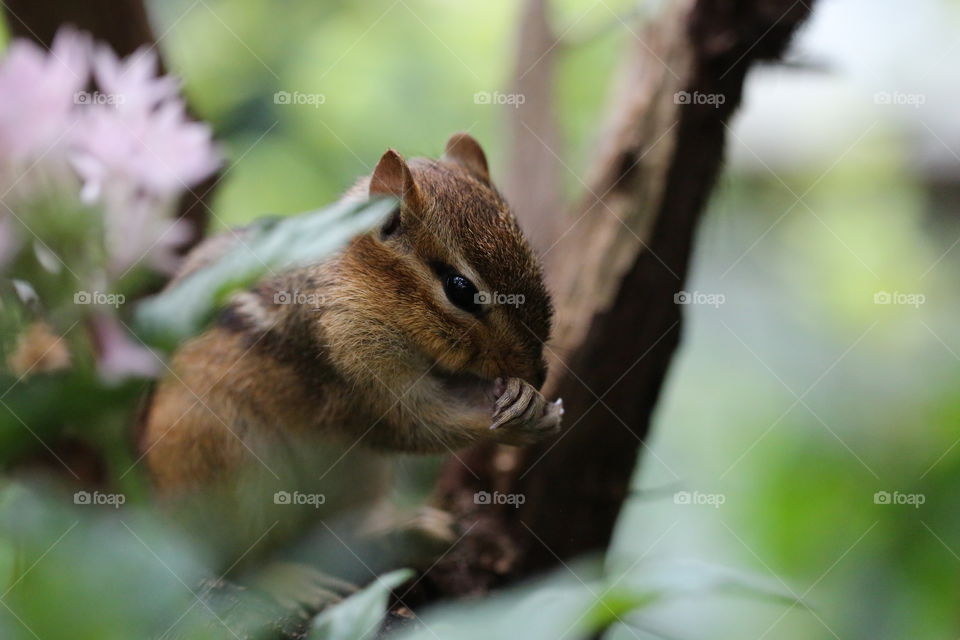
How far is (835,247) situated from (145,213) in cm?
391

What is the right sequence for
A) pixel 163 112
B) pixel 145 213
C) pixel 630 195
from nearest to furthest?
A: 1. pixel 145 213
2. pixel 163 112
3. pixel 630 195

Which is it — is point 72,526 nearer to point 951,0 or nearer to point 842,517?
point 842,517

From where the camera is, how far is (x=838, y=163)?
14.6ft

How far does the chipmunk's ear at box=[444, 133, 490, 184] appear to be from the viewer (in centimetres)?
185

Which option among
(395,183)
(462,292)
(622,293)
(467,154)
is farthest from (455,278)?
(622,293)

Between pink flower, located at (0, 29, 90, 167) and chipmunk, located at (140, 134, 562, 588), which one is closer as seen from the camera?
pink flower, located at (0, 29, 90, 167)

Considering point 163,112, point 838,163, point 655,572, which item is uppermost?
point 838,163

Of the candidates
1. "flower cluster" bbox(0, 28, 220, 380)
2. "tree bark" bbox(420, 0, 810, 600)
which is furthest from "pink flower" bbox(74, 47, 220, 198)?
"tree bark" bbox(420, 0, 810, 600)

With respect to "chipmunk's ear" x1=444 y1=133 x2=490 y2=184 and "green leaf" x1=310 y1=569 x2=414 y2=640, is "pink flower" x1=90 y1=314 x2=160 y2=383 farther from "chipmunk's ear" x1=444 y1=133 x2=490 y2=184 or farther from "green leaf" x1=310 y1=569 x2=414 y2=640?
"chipmunk's ear" x1=444 y1=133 x2=490 y2=184

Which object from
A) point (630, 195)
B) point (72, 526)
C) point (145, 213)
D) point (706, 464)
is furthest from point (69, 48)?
point (706, 464)

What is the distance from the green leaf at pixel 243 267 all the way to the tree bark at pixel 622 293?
3.28 ft

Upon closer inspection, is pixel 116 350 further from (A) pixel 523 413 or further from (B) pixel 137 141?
(A) pixel 523 413

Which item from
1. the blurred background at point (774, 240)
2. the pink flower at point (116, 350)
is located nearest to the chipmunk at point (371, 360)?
the pink flower at point (116, 350)

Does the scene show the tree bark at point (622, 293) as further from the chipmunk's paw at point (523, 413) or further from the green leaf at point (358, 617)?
the green leaf at point (358, 617)
